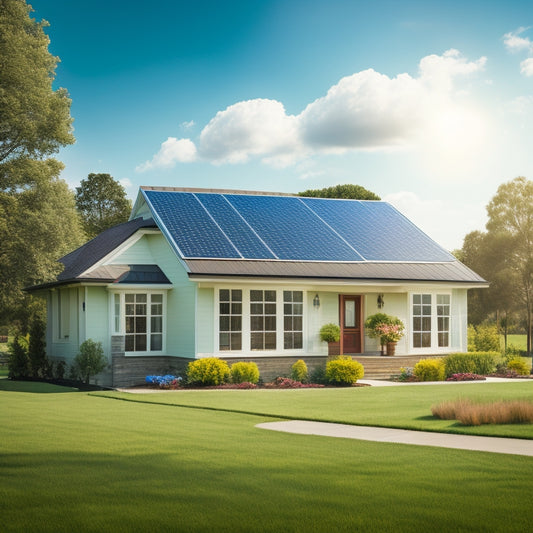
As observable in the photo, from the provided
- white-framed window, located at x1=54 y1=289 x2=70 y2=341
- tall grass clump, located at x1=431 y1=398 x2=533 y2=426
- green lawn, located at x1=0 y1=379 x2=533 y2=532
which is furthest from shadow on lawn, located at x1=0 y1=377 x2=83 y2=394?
tall grass clump, located at x1=431 y1=398 x2=533 y2=426

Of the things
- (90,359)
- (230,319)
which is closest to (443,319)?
(230,319)

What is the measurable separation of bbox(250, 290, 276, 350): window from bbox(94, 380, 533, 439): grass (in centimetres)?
302

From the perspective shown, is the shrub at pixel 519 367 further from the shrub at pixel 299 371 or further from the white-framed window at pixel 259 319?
the shrub at pixel 299 371

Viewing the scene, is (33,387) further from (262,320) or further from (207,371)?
(262,320)

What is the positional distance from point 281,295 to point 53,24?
14.7 metres

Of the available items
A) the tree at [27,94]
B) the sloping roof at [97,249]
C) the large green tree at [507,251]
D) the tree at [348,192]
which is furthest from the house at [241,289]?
the large green tree at [507,251]

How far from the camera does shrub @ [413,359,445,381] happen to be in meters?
25.3

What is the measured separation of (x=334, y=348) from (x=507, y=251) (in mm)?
32924

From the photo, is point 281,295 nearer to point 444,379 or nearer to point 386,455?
point 444,379

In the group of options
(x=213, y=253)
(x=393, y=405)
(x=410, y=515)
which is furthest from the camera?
(x=213, y=253)

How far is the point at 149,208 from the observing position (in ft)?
93.2

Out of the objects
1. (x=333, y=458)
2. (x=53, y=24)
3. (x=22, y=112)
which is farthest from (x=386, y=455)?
(x=53, y=24)

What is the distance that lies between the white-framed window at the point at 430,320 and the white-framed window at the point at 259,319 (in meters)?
4.54

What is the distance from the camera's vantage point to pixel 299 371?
2455 centimetres
